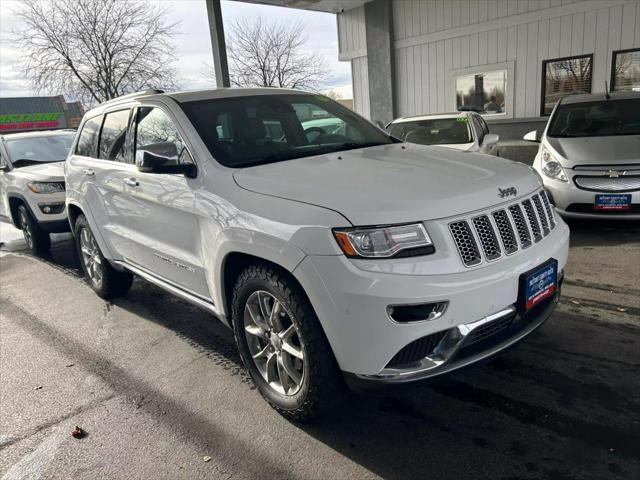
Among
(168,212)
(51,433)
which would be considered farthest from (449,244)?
(51,433)

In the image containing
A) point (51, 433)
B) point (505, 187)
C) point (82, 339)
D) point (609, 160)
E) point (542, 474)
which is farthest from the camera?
point (609, 160)

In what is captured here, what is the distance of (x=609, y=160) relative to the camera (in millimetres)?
5785

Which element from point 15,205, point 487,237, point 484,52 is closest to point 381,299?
point 487,237

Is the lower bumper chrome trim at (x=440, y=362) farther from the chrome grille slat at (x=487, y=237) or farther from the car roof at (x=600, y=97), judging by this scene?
the car roof at (x=600, y=97)

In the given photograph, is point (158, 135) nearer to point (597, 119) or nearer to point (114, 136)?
point (114, 136)

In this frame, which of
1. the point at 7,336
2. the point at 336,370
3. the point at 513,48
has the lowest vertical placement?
the point at 7,336

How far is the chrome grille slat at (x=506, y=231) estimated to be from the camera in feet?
8.32

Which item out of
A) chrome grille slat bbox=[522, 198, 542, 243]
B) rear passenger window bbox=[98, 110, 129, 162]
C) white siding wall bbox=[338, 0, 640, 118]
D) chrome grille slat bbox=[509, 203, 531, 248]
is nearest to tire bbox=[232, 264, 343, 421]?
chrome grille slat bbox=[509, 203, 531, 248]

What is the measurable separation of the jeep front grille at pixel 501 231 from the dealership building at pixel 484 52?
9.11 meters

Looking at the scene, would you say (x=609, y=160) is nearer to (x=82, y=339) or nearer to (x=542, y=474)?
(x=542, y=474)

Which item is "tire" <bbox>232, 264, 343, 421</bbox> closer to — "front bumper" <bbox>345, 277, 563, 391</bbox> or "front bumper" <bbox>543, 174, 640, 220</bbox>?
"front bumper" <bbox>345, 277, 563, 391</bbox>

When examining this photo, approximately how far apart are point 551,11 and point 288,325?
37.5 ft

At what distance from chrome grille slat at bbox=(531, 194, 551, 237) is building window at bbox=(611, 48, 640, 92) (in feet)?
31.2

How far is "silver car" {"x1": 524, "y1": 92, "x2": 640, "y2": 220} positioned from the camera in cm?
568
